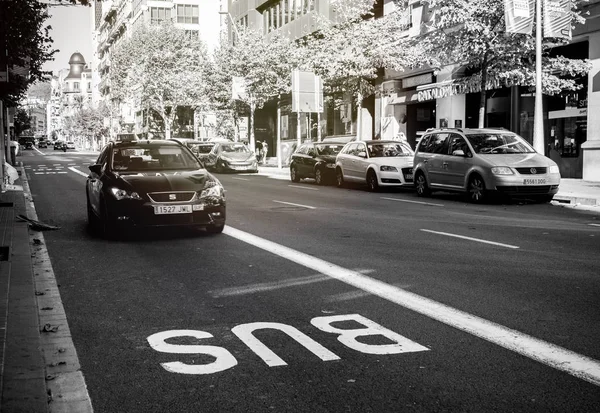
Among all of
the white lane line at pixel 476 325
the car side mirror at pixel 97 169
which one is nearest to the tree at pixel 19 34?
the car side mirror at pixel 97 169

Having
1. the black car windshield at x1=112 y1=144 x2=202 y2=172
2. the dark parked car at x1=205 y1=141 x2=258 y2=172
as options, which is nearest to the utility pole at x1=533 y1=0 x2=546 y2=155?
the black car windshield at x1=112 y1=144 x2=202 y2=172

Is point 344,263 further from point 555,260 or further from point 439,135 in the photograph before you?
point 439,135

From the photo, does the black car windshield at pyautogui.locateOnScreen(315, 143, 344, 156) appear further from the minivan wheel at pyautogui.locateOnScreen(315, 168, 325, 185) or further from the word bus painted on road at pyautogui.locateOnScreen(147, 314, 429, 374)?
the word bus painted on road at pyautogui.locateOnScreen(147, 314, 429, 374)

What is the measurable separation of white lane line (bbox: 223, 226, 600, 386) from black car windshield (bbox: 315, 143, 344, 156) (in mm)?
18333

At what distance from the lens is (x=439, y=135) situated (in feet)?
66.7

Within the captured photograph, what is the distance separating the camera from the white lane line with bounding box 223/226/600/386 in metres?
4.78

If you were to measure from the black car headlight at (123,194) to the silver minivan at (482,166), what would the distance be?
9385mm

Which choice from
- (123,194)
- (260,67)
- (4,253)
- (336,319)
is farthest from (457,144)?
(260,67)

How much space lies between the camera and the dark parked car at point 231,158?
37719 mm

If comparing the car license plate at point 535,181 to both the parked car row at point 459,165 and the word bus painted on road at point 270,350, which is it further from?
the word bus painted on road at point 270,350

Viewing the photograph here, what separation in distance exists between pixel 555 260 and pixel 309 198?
11.1 meters

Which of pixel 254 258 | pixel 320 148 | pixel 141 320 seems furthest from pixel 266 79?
pixel 141 320

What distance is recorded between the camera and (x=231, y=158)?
1491 inches

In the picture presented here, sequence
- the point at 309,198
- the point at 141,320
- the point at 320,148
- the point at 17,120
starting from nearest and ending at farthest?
the point at 141,320 → the point at 309,198 → the point at 320,148 → the point at 17,120
